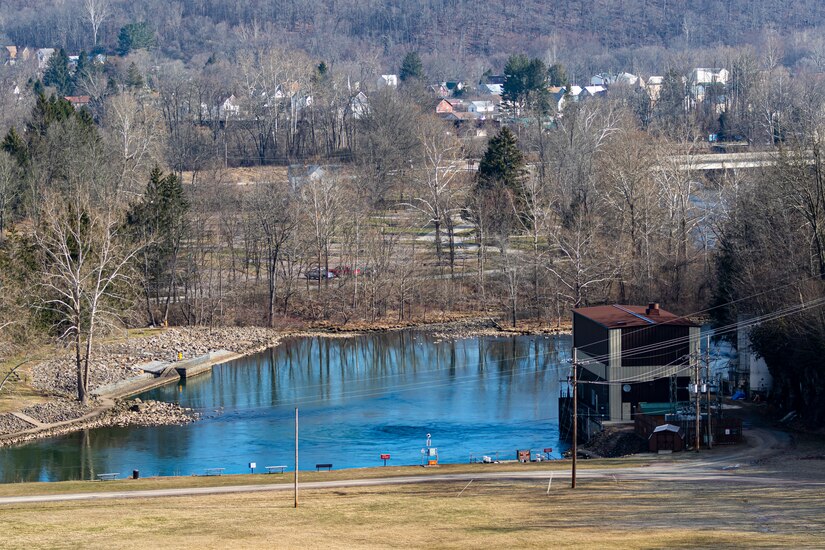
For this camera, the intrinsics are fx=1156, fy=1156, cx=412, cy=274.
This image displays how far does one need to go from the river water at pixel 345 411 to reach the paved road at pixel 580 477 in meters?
4.43

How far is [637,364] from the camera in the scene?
35969mm

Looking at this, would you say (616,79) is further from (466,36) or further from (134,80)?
(134,80)

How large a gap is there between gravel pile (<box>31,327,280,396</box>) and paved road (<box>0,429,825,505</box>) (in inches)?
571

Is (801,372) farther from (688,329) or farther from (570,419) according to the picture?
(570,419)

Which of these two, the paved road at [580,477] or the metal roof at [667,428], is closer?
the paved road at [580,477]

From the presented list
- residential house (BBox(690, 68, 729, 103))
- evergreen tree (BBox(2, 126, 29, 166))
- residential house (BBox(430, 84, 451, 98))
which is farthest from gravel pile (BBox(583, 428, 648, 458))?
residential house (BBox(430, 84, 451, 98))

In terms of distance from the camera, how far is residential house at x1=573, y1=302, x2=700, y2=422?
117 feet

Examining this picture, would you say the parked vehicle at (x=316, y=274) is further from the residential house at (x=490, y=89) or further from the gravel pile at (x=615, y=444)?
the residential house at (x=490, y=89)

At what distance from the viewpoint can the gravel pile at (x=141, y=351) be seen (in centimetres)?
4291

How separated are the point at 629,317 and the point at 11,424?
2039 centimetres

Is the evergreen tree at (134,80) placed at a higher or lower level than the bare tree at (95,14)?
lower

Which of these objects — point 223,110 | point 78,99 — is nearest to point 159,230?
point 223,110

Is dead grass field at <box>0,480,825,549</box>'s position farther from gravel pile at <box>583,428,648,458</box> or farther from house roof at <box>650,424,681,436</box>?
gravel pile at <box>583,428,648,458</box>

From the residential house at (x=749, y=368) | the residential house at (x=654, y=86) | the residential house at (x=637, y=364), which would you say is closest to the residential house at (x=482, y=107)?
the residential house at (x=654, y=86)
